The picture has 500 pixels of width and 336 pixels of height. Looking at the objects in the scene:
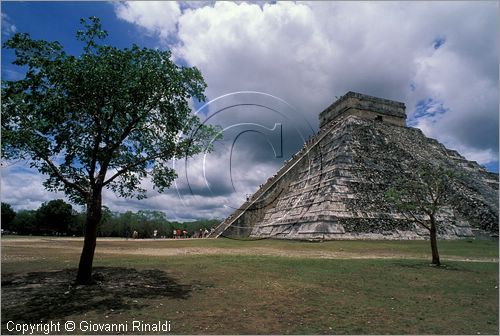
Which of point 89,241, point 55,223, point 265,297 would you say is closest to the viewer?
point 265,297

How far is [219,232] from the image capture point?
40750 millimetres

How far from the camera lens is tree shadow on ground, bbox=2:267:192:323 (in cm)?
772

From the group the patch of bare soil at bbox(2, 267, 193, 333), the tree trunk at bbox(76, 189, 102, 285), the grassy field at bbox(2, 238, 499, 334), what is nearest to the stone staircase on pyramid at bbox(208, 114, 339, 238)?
the grassy field at bbox(2, 238, 499, 334)

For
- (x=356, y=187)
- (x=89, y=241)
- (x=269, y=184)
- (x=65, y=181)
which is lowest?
(x=89, y=241)

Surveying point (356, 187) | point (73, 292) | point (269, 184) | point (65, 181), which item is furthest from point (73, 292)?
point (269, 184)

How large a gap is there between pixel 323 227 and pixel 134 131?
62.1ft

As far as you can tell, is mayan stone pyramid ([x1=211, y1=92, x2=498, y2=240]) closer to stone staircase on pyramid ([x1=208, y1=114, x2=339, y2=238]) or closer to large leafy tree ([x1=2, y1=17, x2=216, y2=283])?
stone staircase on pyramid ([x1=208, y1=114, x2=339, y2=238])

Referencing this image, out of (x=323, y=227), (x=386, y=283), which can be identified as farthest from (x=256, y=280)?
(x=323, y=227)

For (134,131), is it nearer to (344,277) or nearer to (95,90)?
(95,90)

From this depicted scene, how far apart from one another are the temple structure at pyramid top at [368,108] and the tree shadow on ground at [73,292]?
36272 millimetres

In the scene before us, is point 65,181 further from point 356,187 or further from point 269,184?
point 269,184

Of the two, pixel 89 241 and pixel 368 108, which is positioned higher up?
pixel 368 108

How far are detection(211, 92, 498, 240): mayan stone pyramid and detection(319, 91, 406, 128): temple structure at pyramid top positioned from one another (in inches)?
4.8

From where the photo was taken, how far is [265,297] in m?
8.96
